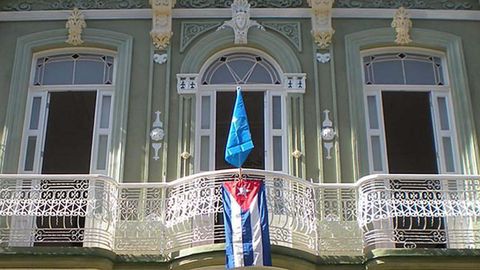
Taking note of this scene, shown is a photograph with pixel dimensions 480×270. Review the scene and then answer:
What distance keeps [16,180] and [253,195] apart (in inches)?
146

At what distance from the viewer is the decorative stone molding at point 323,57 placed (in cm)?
1309

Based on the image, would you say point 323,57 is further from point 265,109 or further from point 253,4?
point 253,4

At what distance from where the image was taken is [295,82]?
42.2 feet

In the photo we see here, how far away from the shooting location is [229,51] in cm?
1334

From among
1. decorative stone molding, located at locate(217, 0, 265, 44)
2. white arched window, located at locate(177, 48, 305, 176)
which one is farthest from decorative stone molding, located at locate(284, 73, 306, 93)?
decorative stone molding, located at locate(217, 0, 265, 44)

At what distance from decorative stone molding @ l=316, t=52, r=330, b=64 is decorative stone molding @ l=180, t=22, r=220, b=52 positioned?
1.74 metres

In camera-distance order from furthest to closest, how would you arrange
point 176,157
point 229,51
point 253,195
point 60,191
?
point 229,51, point 176,157, point 60,191, point 253,195

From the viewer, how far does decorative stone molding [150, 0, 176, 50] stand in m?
13.2

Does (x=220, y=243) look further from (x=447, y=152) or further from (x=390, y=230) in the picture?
(x=447, y=152)

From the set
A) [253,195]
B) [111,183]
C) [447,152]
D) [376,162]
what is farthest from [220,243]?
[447,152]

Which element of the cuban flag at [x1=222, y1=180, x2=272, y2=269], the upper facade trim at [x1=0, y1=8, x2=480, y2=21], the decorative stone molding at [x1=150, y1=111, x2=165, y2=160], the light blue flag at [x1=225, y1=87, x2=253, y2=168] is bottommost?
the cuban flag at [x1=222, y1=180, x2=272, y2=269]

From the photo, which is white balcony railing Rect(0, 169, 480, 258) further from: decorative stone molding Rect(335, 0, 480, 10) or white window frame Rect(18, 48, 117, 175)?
decorative stone molding Rect(335, 0, 480, 10)

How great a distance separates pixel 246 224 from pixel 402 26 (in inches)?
189

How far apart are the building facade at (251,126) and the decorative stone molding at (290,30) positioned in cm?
2
